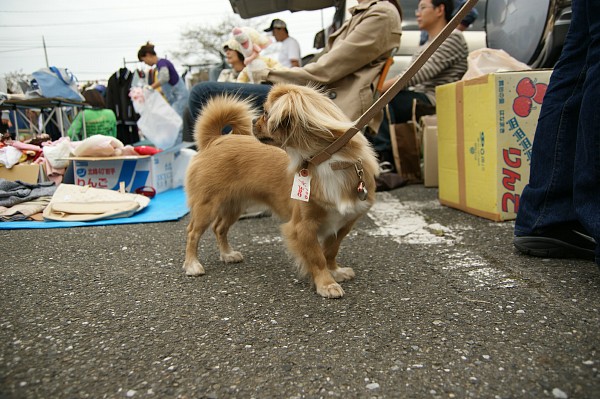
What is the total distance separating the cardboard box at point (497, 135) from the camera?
2.86 m

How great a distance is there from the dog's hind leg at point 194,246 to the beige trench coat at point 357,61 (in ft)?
4.48

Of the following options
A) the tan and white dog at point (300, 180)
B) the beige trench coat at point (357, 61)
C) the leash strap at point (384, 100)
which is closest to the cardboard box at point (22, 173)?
the beige trench coat at point (357, 61)

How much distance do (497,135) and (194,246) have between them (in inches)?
82.5

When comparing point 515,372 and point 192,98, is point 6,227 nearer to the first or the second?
point 192,98

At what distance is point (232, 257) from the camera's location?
8.09 feet

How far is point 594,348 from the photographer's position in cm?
123

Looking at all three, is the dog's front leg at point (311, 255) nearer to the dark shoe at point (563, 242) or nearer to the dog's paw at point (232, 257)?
the dog's paw at point (232, 257)

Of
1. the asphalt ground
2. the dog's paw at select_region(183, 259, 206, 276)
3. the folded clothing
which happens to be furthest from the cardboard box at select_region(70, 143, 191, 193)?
the dog's paw at select_region(183, 259, 206, 276)

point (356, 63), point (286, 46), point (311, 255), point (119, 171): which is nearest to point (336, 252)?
point (311, 255)

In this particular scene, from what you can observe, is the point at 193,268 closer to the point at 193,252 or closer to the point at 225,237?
the point at 193,252

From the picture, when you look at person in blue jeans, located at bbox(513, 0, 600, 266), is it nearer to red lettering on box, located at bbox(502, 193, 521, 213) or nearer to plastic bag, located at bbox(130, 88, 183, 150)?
red lettering on box, located at bbox(502, 193, 521, 213)

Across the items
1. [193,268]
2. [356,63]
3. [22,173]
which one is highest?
[356,63]

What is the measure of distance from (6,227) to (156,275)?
1998 millimetres

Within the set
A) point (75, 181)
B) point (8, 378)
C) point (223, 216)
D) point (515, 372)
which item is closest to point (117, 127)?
point (75, 181)
